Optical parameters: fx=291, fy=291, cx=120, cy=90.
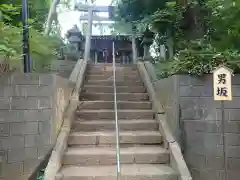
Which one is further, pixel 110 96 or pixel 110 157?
pixel 110 96

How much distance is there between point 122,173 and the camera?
13.4 feet

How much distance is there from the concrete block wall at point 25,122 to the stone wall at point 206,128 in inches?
80.3

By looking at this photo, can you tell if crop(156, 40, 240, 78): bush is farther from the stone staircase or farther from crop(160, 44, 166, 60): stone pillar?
crop(160, 44, 166, 60): stone pillar

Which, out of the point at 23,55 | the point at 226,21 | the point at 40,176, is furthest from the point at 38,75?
the point at 226,21

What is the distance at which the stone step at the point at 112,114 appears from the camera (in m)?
5.78

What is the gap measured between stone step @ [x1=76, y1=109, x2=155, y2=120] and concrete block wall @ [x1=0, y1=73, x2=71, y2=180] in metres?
1.29

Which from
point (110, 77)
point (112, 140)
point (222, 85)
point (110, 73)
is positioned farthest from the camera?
point (110, 73)

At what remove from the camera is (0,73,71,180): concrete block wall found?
Answer: 165 inches

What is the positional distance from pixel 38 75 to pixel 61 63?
14.3 ft

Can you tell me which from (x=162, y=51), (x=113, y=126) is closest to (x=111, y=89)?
(x=113, y=126)

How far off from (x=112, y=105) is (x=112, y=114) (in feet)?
1.30

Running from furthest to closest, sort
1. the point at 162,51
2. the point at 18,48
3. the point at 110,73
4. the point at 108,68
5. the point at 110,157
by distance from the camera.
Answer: the point at 162,51
the point at 108,68
the point at 110,73
the point at 18,48
the point at 110,157

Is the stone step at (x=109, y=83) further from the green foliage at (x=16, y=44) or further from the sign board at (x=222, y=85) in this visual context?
the sign board at (x=222, y=85)

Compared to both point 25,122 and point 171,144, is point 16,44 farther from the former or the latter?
point 171,144
